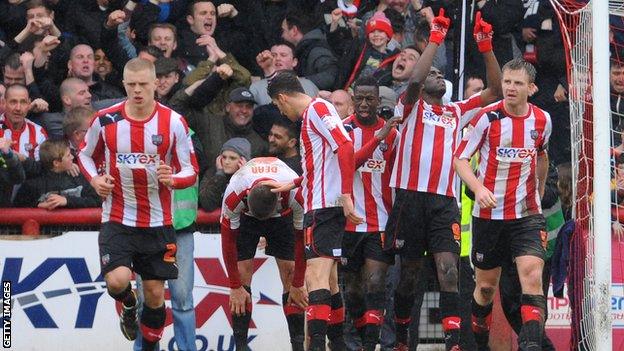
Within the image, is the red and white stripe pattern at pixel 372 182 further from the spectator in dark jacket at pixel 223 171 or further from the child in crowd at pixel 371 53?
the child in crowd at pixel 371 53

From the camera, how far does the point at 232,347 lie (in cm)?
1316

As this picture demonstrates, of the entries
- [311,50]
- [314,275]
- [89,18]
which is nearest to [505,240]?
[314,275]

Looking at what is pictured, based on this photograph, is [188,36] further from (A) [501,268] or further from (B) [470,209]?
(A) [501,268]

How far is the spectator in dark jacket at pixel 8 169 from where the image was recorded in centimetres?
1252

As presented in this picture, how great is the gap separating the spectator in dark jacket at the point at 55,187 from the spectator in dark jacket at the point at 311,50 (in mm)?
2748

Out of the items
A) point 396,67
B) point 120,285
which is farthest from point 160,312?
point 396,67

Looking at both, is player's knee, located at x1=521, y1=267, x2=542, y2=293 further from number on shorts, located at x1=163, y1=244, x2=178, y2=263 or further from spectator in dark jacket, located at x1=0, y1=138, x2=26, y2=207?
spectator in dark jacket, located at x1=0, y1=138, x2=26, y2=207

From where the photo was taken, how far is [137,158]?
37.3 feet

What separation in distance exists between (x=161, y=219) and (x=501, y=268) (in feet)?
9.19

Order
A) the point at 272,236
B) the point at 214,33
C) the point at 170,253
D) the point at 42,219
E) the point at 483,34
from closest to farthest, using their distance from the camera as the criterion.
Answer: the point at 170,253, the point at 483,34, the point at 272,236, the point at 42,219, the point at 214,33

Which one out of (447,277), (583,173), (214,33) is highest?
(214,33)

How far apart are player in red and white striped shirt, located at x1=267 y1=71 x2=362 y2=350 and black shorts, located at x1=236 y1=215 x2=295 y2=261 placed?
104 centimetres

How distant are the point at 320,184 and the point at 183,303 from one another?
1784 millimetres

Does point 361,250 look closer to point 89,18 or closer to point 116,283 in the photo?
point 116,283
